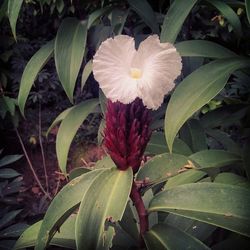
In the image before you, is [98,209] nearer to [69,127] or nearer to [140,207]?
[140,207]

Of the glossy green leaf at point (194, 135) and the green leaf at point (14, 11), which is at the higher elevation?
the green leaf at point (14, 11)

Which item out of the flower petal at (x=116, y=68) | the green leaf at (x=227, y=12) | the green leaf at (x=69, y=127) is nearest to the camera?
the flower petal at (x=116, y=68)

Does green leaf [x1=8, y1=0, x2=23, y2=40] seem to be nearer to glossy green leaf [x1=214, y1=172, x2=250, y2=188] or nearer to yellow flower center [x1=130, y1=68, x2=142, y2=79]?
yellow flower center [x1=130, y1=68, x2=142, y2=79]

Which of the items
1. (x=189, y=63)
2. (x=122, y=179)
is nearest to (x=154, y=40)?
(x=122, y=179)

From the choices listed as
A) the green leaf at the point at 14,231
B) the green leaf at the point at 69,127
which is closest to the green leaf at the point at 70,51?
the green leaf at the point at 69,127

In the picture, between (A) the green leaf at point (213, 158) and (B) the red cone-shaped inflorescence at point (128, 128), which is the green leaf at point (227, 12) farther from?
(B) the red cone-shaped inflorescence at point (128, 128)

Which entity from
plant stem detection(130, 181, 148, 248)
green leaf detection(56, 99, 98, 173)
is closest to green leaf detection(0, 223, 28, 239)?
green leaf detection(56, 99, 98, 173)

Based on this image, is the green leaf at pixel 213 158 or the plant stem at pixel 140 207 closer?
the plant stem at pixel 140 207

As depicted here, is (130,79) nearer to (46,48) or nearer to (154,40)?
(154,40)
